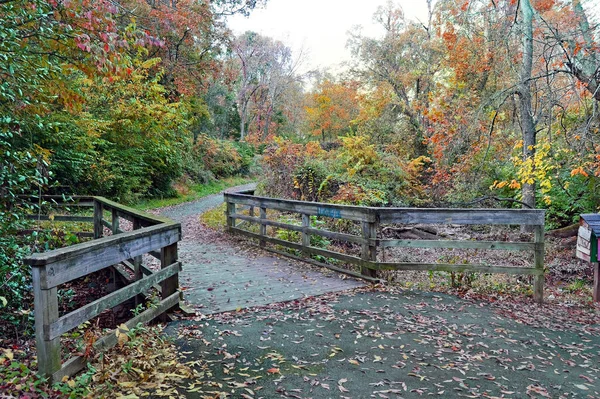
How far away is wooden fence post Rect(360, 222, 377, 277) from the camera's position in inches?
235

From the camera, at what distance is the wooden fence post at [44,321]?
8.98ft

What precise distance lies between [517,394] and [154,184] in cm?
1706

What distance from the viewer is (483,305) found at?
5379 mm

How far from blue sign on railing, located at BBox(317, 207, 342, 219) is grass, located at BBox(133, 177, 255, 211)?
1017 cm

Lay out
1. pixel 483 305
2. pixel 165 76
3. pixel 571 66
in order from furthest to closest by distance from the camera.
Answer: pixel 165 76
pixel 571 66
pixel 483 305

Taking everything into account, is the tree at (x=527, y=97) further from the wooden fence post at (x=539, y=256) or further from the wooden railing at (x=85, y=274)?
the wooden railing at (x=85, y=274)

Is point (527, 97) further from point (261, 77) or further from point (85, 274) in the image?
point (261, 77)

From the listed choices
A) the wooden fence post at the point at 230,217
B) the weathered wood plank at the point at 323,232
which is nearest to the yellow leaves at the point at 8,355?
the weathered wood plank at the point at 323,232

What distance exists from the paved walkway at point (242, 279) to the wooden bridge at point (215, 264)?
0.01 m

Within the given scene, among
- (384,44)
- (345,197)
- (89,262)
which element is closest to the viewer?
(89,262)

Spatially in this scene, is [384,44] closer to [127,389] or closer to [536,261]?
[536,261]

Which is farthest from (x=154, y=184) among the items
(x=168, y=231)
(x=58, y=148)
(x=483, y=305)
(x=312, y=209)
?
(x=483, y=305)

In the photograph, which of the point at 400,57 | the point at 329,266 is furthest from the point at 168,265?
the point at 400,57

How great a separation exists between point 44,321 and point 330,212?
4.51 metres
